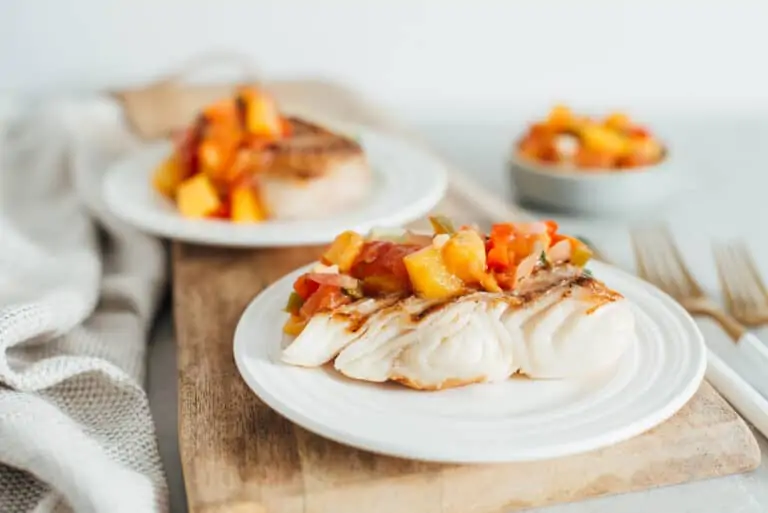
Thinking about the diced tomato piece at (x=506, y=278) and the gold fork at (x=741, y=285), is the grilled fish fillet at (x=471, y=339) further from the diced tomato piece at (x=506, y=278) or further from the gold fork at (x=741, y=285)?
the gold fork at (x=741, y=285)

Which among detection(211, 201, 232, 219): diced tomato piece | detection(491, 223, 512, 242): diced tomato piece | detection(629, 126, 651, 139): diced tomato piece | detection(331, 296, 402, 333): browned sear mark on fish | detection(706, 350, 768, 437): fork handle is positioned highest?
detection(491, 223, 512, 242): diced tomato piece

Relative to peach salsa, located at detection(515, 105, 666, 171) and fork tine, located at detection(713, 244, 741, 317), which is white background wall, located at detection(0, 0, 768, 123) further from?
fork tine, located at detection(713, 244, 741, 317)

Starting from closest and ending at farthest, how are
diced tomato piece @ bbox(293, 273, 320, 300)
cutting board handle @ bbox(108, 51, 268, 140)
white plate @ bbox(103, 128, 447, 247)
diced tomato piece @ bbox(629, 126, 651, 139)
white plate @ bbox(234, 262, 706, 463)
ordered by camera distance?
white plate @ bbox(234, 262, 706, 463) → diced tomato piece @ bbox(293, 273, 320, 300) → white plate @ bbox(103, 128, 447, 247) → diced tomato piece @ bbox(629, 126, 651, 139) → cutting board handle @ bbox(108, 51, 268, 140)

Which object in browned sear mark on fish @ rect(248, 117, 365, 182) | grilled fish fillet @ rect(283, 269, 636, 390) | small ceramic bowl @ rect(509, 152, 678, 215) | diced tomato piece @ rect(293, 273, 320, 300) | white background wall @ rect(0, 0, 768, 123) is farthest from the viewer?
white background wall @ rect(0, 0, 768, 123)

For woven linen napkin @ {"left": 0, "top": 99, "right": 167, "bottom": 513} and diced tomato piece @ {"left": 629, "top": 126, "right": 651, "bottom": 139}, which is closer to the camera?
woven linen napkin @ {"left": 0, "top": 99, "right": 167, "bottom": 513}

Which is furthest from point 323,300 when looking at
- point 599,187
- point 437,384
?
point 599,187

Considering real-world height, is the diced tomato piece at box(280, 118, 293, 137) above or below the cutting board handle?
above

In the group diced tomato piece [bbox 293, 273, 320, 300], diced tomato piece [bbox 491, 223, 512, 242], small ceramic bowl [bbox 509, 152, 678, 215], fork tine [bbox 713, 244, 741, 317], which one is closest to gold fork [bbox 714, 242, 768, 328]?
fork tine [bbox 713, 244, 741, 317]
